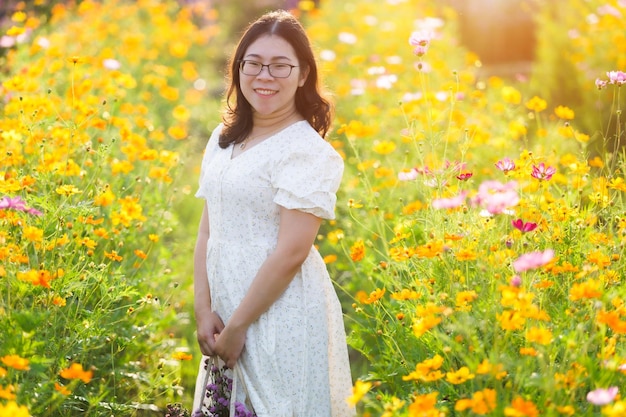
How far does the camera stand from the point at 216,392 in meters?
2.21

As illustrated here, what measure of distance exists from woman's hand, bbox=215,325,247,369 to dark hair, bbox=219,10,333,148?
57 cm

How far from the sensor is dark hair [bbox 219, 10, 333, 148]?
7.42 ft

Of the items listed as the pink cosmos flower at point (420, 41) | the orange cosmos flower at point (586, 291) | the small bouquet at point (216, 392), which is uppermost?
the pink cosmos flower at point (420, 41)

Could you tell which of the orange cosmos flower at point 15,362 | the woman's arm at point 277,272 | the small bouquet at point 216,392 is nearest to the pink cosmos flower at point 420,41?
the woman's arm at point 277,272

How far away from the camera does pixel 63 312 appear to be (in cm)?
227

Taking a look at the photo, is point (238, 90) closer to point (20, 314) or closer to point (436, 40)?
point (20, 314)

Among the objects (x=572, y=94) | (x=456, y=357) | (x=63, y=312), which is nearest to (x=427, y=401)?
(x=456, y=357)

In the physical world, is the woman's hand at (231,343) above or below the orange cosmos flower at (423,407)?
below

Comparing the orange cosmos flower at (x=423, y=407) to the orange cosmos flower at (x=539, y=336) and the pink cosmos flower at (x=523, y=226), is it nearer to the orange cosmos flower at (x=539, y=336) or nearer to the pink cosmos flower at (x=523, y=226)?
the orange cosmos flower at (x=539, y=336)

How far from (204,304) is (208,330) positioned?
0.31ft

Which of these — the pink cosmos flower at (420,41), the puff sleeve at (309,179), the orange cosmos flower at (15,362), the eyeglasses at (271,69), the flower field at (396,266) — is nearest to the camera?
the orange cosmos flower at (15,362)

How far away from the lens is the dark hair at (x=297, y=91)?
2262 millimetres

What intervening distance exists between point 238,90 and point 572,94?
342cm

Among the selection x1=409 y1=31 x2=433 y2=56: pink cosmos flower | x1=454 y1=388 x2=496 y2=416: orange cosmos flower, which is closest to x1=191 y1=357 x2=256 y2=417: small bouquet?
x1=454 y1=388 x2=496 y2=416: orange cosmos flower
